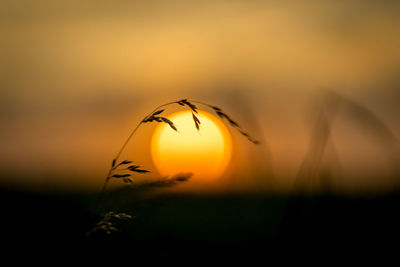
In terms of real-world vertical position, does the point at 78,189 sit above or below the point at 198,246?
above

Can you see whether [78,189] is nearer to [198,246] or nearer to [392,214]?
[198,246]

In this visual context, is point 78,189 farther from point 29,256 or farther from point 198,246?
point 29,256

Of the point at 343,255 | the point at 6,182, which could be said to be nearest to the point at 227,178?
the point at 343,255

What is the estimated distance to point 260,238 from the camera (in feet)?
8.53

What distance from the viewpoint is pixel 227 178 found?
269 cm

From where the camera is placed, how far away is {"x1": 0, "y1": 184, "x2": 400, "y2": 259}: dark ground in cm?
178

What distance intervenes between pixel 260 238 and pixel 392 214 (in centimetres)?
76

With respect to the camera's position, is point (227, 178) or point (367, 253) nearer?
point (367, 253)

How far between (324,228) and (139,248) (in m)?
0.92

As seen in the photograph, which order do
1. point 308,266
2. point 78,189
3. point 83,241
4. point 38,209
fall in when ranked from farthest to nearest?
point 78,189 → point 38,209 → point 308,266 → point 83,241

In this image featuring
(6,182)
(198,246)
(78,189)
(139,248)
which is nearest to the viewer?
(139,248)

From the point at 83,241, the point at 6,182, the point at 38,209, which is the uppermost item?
→ the point at 6,182

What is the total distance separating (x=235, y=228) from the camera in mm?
2535

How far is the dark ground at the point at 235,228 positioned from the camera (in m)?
1.78
